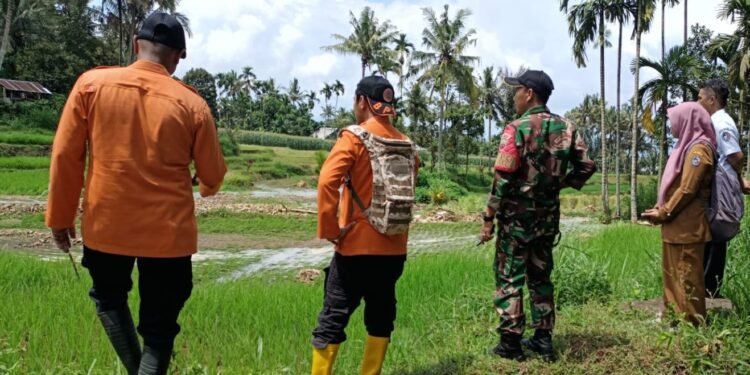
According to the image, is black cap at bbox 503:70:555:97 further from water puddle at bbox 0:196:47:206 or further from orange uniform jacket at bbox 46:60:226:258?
water puddle at bbox 0:196:47:206

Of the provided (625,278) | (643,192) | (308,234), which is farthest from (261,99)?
(625,278)

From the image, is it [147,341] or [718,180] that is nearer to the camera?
[147,341]

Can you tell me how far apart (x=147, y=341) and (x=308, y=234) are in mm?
10931

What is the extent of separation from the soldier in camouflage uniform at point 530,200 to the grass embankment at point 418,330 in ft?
0.73

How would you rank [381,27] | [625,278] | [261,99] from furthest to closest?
[261,99]
[381,27]
[625,278]

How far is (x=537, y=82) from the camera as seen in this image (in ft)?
11.0

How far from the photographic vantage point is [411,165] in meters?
3.06

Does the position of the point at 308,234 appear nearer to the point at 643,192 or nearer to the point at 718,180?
the point at 718,180

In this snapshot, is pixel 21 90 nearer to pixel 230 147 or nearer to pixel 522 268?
pixel 230 147

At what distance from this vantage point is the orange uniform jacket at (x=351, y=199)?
111 inches

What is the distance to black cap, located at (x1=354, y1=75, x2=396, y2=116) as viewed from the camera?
2994 mm

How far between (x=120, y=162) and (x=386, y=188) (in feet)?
3.87

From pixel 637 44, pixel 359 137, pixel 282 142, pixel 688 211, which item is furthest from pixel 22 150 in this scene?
pixel 688 211

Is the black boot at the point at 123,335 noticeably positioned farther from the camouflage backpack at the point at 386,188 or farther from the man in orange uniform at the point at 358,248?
the camouflage backpack at the point at 386,188
